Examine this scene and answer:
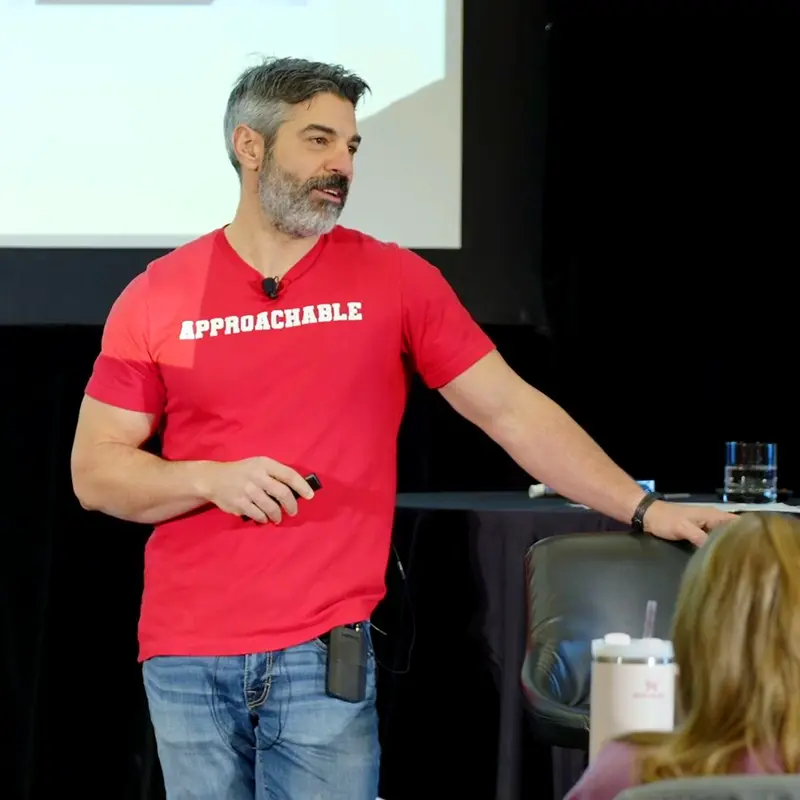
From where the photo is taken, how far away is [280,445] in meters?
1.99

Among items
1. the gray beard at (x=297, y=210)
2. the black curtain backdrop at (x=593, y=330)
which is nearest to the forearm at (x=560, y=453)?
the gray beard at (x=297, y=210)

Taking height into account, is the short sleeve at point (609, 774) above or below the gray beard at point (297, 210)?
below

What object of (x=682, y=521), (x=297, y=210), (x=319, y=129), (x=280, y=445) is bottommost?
(x=682, y=521)

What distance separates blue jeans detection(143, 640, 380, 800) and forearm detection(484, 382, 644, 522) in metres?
0.42

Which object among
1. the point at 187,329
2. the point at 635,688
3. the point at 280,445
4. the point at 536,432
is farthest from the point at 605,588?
the point at 635,688

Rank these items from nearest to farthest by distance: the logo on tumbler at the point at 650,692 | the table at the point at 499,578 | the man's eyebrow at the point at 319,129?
the logo on tumbler at the point at 650,692 < the man's eyebrow at the point at 319,129 < the table at the point at 499,578

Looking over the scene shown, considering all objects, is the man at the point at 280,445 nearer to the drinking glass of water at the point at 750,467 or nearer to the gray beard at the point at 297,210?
the gray beard at the point at 297,210

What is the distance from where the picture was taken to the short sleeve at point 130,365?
2064mm

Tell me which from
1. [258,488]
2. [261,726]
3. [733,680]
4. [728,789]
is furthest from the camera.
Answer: [261,726]

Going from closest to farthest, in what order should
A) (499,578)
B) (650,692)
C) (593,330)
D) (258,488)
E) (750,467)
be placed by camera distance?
(650,692) → (258,488) → (499,578) → (750,467) → (593,330)

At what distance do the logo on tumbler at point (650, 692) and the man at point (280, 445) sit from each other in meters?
0.69

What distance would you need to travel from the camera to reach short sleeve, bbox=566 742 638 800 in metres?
1.13

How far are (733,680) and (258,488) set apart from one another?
2.83 feet

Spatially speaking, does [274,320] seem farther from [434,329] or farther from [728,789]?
[728,789]
